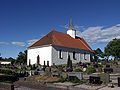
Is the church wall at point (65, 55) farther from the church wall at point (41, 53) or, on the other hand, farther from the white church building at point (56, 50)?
the church wall at point (41, 53)

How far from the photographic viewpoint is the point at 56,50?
44.7 meters

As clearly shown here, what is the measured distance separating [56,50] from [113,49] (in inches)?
989

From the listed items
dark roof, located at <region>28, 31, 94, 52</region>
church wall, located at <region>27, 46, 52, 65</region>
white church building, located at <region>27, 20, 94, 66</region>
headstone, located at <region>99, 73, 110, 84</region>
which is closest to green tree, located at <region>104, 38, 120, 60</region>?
white church building, located at <region>27, 20, 94, 66</region>

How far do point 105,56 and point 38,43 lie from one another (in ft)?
92.1

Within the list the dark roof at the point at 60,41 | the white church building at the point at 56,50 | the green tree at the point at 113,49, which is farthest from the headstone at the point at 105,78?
the green tree at the point at 113,49

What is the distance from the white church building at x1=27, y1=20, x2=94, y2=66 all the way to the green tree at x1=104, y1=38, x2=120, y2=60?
44.2 feet

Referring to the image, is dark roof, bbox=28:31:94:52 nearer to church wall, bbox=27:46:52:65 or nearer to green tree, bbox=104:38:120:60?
church wall, bbox=27:46:52:65

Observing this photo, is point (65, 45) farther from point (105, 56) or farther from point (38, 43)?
point (105, 56)

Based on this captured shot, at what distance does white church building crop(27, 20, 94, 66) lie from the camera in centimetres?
4422

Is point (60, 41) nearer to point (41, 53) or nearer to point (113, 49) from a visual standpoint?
point (41, 53)

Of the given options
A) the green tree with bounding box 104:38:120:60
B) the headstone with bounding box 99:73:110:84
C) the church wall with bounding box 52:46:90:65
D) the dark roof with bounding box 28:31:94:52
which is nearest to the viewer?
the headstone with bounding box 99:73:110:84


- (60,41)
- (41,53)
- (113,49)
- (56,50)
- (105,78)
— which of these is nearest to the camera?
(105,78)

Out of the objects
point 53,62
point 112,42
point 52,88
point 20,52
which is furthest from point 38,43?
point 52,88

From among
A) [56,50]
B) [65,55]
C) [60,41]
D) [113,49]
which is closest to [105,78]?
[56,50]
